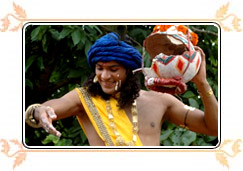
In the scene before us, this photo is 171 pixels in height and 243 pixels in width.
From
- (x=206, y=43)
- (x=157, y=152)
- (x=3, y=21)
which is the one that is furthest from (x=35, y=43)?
(x=157, y=152)

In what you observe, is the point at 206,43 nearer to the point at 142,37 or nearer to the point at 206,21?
the point at 142,37

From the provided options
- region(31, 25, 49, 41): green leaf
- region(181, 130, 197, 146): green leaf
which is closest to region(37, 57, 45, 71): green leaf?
region(31, 25, 49, 41): green leaf

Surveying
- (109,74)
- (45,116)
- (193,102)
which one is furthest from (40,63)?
(45,116)

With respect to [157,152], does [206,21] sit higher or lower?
higher

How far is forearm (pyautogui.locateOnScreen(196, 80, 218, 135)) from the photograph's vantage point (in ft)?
11.8

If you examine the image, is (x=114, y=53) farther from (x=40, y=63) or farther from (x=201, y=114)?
(x=40, y=63)

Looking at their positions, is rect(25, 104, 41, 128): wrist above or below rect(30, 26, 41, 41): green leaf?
below

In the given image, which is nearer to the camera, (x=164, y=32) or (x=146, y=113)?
(x=164, y=32)

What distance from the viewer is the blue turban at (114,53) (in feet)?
12.2

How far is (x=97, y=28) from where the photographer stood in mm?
4512

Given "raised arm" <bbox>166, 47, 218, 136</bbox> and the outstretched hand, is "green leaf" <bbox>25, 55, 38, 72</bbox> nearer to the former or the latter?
"raised arm" <bbox>166, 47, 218, 136</bbox>

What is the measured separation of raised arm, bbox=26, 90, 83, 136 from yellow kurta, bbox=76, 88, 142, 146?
54mm

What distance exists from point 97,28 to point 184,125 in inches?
43.4

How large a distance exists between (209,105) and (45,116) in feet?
3.45
